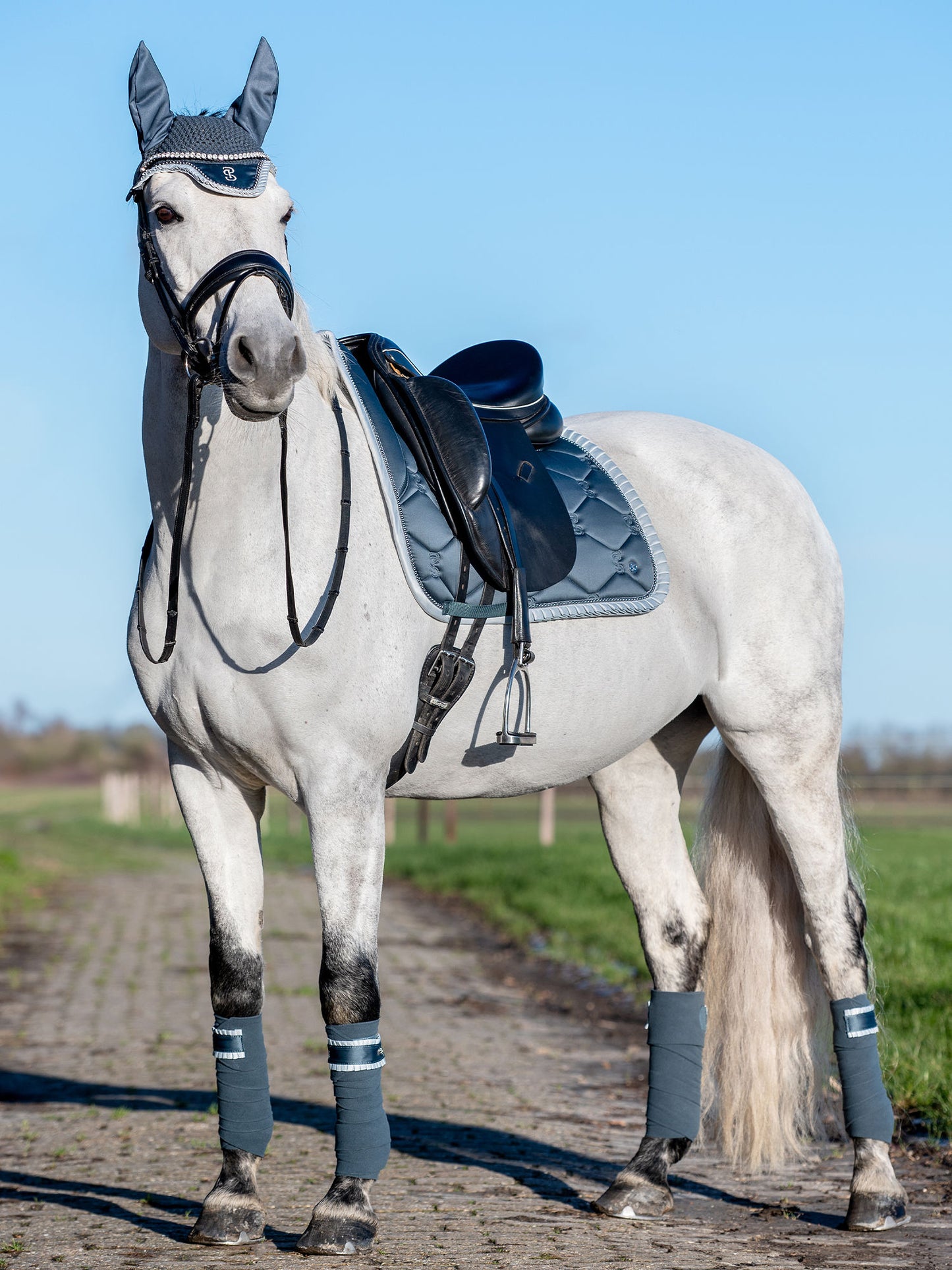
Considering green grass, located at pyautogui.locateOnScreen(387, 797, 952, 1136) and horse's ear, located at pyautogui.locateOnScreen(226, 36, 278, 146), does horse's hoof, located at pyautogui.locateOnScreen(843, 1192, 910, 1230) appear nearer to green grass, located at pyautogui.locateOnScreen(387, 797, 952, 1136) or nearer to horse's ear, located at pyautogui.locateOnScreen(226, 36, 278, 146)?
green grass, located at pyautogui.locateOnScreen(387, 797, 952, 1136)

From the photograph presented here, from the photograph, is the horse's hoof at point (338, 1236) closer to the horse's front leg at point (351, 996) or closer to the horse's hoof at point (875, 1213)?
the horse's front leg at point (351, 996)

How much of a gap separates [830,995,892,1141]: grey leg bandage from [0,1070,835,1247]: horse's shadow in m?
0.32

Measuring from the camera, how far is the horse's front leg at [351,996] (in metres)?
3.38

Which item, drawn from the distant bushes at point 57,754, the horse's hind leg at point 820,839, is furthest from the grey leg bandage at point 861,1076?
the distant bushes at point 57,754

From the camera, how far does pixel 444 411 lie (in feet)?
→ 12.6

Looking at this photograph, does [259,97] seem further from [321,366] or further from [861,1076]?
[861,1076]

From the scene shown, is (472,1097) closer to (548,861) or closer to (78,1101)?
(78,1101)

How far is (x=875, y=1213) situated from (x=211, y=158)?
3.59m

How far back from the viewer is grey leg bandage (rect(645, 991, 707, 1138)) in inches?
169

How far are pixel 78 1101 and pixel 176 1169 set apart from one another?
5.12 ft

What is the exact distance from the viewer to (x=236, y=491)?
3459 mm

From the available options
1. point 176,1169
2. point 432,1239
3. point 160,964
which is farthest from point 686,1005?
point 160,964

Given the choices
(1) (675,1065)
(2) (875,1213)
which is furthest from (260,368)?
(2) (875,1213)

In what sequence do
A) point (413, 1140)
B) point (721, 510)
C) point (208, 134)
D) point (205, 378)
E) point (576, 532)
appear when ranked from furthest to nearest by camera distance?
1. point (413, 1140)
2. point (721, 510)
3. point (576, 532)
4. point (208, 134)
5. point (205, 378)
